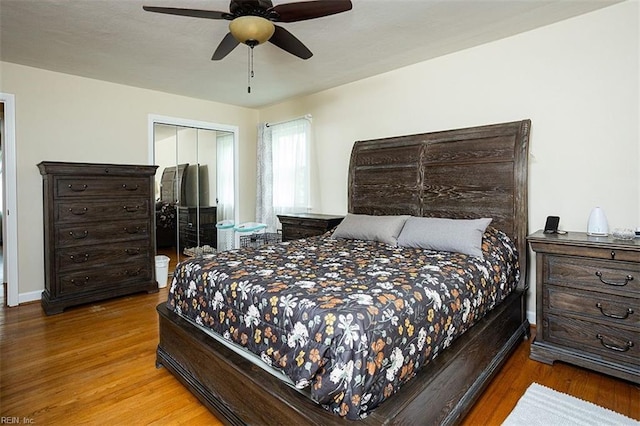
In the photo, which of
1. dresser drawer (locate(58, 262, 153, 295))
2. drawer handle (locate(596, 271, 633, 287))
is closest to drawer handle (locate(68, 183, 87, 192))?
dresser drawer (locate(58, 262, 153, 295))

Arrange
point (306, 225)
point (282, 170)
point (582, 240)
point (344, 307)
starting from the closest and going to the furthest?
point (344, 307), point (582, 240), point (306, 225), point (282, 170)

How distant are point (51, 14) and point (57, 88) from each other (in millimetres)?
1547

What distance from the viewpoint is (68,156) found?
3840 mm

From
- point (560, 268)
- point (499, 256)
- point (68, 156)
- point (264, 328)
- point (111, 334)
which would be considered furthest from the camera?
point (68, 156)

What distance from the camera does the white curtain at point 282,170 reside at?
4715 millimetres

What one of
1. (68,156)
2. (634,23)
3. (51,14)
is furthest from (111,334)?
(634,23)

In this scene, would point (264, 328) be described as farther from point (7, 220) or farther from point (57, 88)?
point (57, 88)

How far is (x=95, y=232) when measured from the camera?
3594mm

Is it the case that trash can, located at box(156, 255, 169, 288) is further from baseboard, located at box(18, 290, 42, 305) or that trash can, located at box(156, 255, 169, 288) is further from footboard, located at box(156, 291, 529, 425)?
footboard, located at box(156, 291, 529, 425)

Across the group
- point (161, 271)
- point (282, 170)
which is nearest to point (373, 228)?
point (282, 170)

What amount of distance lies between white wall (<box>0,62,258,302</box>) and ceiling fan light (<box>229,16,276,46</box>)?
2848mm

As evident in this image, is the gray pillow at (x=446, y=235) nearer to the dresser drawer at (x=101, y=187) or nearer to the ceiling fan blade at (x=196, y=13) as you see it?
the ceiling fan blade at (x=196, y=13)

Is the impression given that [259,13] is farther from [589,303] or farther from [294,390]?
[589,303]

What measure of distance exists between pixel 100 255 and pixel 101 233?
0.24 meters
